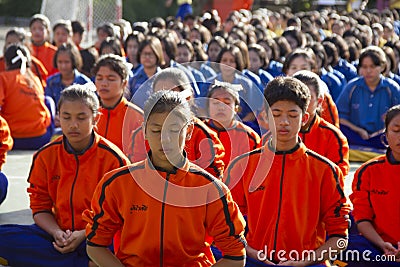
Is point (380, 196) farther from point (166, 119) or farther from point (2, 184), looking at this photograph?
point (2, 184)

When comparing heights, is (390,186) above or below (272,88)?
below

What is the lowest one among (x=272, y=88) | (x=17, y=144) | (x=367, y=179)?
(x=17, y=144)

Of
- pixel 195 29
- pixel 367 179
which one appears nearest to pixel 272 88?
pixel 367 179

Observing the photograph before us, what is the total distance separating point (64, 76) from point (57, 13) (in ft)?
24.7

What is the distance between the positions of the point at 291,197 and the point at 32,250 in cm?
172

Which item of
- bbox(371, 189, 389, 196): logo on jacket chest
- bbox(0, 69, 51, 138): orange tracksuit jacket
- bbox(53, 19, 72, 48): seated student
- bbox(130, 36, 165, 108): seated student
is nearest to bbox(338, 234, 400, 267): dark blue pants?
bbox(371, 189, 389, 196): logo on jacket chest

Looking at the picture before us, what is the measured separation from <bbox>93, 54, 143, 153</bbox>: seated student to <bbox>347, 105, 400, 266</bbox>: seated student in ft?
5.53

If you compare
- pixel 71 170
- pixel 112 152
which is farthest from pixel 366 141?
pixel 71 170

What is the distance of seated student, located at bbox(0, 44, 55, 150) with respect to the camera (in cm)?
855

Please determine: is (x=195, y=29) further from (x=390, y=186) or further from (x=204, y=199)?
(x=204, y=199)

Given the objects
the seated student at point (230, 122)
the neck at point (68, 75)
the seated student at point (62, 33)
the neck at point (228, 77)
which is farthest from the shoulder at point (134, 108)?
the seated student at point (62, 33)

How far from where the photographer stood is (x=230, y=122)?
225 inches

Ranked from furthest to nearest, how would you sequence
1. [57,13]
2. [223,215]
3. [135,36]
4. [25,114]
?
[57,13] < [135,36] < [25,114] < [223,215]

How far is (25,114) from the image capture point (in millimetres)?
8648
